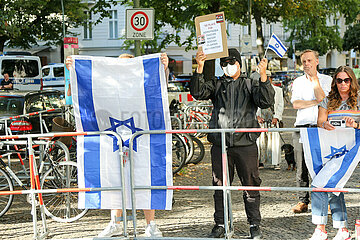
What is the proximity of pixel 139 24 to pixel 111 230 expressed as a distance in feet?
15.2

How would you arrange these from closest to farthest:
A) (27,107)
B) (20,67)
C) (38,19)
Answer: (27,107), (20,67), (38,19)

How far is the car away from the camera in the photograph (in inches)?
471

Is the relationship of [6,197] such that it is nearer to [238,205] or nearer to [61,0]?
[238,205]

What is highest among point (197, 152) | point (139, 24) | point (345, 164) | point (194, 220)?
point (139, 24)

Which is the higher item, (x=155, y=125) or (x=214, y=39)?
(x=214, y=39)

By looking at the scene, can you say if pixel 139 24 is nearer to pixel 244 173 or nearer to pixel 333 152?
pixel 244 173

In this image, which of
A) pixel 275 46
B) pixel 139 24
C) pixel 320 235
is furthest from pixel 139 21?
pixel 320 235

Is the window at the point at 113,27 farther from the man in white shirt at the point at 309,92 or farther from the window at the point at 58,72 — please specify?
the man in white shirt at the point at 309,92

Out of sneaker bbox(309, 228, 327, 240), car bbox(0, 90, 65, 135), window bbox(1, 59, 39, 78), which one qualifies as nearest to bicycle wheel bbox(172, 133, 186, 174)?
car bbox(0, 90, 65, 135)

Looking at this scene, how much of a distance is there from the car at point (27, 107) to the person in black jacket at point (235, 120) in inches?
249

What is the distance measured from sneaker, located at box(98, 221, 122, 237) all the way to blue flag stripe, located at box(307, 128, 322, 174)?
7.33 feet

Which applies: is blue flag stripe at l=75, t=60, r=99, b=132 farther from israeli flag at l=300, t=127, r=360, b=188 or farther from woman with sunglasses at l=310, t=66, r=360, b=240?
woman with sunglasses at l=310, t=66, r=360, b=240

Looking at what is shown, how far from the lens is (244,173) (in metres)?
6.18

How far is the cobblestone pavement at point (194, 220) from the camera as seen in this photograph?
256 inches
